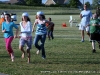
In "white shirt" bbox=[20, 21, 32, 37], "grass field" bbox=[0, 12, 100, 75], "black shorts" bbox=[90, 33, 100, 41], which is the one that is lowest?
"grass field" bbox=[0, 12, 100, 75]

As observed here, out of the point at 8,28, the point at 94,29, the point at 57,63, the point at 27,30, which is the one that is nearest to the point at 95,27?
the point at 94,29

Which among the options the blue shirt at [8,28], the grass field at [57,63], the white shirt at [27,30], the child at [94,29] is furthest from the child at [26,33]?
the child at [94,29]

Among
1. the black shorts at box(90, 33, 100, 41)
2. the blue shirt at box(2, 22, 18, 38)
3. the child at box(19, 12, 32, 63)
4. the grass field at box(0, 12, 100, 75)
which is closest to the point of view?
the grass field at box(0, 12, 100, 75)

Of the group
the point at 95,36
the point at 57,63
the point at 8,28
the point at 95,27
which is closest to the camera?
the point at 57,63

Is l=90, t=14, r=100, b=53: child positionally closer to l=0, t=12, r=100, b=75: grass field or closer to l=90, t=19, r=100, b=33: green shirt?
l=90, t=19, r=100, b=33: green shirt

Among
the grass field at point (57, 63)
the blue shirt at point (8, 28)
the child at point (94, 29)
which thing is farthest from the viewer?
the child at point (94, 29)

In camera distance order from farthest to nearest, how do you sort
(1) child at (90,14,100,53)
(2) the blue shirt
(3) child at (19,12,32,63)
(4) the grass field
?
1. (1) child at (90,14,100,53)
2. (2) the blue shirt
3. (3) child at (19,12,32,63)
4. (4) the grass field

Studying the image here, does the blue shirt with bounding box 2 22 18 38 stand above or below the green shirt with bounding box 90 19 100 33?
above

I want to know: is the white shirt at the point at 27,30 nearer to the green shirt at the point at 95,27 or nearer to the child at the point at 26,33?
the child at the point at 26,33

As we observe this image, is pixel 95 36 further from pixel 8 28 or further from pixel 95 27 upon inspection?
pixel 8 28

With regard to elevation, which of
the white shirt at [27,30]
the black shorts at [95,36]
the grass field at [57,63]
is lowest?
the grass field at [57,63]

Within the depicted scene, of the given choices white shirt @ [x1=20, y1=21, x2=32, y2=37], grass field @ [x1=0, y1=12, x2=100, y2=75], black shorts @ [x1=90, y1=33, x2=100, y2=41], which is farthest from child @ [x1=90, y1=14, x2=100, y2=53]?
white shirt @ [x1=20, y1=21, x2=32, y2=37]

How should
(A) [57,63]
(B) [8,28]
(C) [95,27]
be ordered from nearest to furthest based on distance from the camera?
1. (A) [57,63]
2. (B) [8,28]
3. (C) [95,27]

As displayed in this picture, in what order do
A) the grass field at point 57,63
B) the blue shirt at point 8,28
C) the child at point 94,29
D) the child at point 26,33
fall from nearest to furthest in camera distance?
the grass field at point 57,63, the child at point 26,33, the blue shirt at point 8,28, the child at point 94,29
